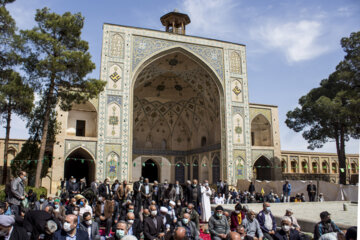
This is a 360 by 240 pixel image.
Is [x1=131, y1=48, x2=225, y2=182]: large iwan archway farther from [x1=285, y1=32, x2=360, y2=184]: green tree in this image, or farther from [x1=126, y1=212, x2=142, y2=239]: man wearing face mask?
[x1=126, y1=212, x2=142, y2=239]: man wearing face mask

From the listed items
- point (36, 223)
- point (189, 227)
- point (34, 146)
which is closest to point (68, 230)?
point (36, 223)

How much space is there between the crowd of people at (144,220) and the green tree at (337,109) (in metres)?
13.7

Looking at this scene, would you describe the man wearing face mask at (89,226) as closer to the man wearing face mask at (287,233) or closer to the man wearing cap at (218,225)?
the man wearing cap at (218,225)

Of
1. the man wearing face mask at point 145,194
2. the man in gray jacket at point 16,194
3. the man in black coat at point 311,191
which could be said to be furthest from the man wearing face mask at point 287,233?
the man in black coat at point 311,191

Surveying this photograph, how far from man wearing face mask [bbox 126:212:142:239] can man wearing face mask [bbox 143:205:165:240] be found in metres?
0.19

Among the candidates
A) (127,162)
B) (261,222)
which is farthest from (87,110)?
(261,222)

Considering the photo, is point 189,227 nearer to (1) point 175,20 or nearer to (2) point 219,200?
(2) point 219,200

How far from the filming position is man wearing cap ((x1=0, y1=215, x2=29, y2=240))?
3.24 m

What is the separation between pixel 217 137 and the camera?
75.0 feet

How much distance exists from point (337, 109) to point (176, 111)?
12.3 m

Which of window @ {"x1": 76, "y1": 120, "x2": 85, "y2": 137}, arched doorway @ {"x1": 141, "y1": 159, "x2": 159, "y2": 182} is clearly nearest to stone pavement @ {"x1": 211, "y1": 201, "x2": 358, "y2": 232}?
window @ {"x1": 76, "y1": 120, "x2": 85, "y2": 137}

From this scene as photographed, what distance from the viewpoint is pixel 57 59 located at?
1338 cm

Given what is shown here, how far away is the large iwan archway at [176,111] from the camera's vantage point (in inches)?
904

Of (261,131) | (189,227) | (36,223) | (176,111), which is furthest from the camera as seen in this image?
(176,111)
